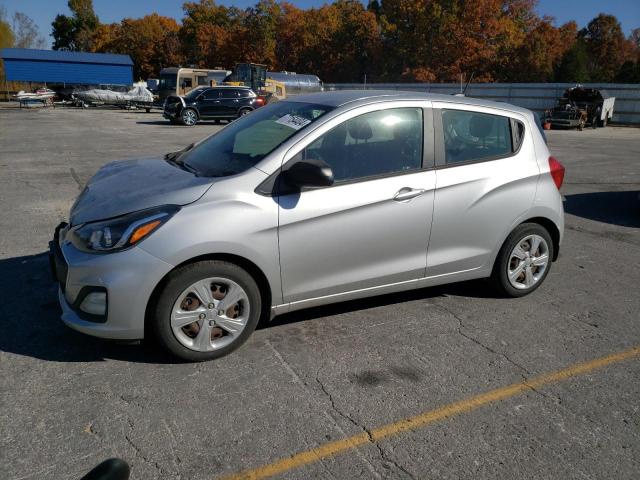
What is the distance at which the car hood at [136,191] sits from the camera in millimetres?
3381

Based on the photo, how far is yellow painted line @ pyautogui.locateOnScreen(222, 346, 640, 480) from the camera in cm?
256

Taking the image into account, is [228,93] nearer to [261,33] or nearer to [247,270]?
[247,270]

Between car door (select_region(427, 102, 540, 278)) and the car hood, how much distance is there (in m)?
1.79

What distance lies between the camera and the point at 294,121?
3930 mm

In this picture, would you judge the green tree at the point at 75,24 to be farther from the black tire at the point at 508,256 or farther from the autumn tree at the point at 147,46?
the black tire at the point at 508,256

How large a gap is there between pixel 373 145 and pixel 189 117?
75.5 feet

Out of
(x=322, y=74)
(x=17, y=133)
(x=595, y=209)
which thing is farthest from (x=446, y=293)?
(x=322, y=74)

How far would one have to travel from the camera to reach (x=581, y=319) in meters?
4.34

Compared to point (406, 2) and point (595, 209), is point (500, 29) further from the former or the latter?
point (595, 209)

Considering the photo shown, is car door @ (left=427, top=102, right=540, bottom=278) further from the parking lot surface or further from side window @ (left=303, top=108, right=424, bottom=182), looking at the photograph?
the parking lot surface

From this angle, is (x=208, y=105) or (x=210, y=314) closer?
(x=210, y=314)

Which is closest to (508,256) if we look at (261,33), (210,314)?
(210,314)

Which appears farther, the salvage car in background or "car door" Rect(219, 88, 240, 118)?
the salvage car in background

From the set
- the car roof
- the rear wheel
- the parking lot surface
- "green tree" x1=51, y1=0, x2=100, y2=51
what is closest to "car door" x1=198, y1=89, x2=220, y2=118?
the rear wheel
